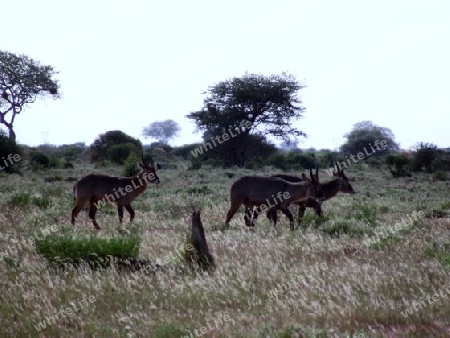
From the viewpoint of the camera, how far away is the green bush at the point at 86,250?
8.33 m

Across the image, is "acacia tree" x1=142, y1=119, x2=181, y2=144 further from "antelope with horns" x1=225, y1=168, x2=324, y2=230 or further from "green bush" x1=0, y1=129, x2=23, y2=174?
"antelope with horns" x1=225, y1=168, x2=324, y2=230

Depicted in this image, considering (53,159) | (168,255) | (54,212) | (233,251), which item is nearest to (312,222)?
(233,251)

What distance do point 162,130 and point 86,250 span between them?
14684 cm

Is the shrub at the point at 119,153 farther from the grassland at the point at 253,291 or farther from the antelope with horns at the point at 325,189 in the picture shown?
the grassland at the point at 253,291

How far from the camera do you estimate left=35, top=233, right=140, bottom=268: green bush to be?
328 inches

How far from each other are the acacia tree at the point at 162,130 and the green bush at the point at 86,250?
145m

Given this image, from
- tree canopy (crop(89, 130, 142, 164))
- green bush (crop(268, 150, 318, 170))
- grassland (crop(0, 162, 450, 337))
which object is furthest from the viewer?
tree canopy (crop(89, 130, 142, 164))

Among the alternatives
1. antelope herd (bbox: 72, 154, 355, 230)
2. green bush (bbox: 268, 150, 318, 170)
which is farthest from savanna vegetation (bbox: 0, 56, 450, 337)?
green bush (bbox: 268, 150, 318, 170)

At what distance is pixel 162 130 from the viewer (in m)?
154

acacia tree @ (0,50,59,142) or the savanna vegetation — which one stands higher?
acacia tree @ (0,50,59,142)

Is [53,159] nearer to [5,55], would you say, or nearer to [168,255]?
[5,55]

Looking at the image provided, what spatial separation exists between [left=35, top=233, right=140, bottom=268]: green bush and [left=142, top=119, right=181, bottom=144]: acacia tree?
14470 cm

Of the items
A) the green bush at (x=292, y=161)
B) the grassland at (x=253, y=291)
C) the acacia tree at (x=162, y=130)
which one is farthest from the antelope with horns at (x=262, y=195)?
the acacia tree at (x=162, y=130)

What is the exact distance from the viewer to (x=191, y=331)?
18.1 feet
